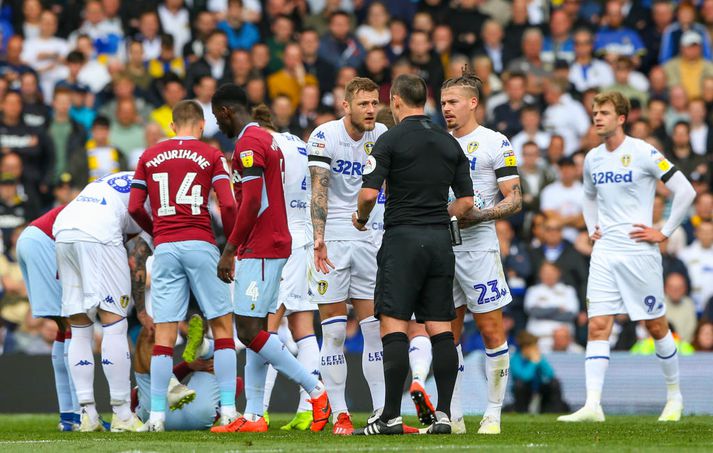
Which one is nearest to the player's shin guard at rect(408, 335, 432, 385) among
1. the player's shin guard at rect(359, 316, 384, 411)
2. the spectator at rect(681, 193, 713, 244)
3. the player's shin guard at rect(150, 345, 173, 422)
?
the player's shin guard at rect(359, 316, 384, 411)

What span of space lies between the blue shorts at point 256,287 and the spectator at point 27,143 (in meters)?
9.27

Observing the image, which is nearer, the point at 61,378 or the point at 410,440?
the point at 410,440

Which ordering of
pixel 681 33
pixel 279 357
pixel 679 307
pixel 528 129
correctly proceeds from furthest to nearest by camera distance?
1. pixel 681 33
2. pixel 528 129
3. pixel 679 307
4. pixel 279 357

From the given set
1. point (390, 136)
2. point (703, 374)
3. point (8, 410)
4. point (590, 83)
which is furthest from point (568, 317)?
point (390, 136)

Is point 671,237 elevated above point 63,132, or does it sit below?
below

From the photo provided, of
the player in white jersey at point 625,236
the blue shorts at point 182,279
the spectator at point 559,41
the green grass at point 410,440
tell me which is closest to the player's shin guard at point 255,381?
the green grass at point 410,440

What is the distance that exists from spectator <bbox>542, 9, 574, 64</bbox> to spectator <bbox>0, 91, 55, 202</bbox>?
346 inches

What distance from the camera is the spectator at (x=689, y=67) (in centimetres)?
2302

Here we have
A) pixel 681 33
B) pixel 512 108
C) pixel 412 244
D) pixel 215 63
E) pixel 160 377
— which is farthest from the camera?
pixel 681 33

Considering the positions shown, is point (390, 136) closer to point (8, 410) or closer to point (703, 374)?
point (703, 374)

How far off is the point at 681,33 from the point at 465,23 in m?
3.89

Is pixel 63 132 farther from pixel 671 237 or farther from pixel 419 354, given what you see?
pixel 419 354

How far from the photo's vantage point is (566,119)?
860 inches

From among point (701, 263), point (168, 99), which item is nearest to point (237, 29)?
point (168, 99)
